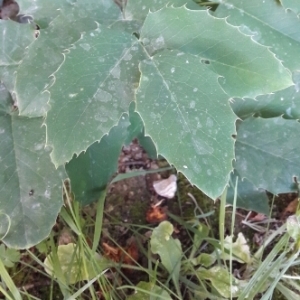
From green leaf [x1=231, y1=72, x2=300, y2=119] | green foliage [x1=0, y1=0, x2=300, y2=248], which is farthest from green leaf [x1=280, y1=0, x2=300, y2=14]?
green leaf [x1=231, y1=72, x2=300, y2=119]

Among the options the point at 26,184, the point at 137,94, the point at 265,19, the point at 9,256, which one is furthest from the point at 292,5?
the point at 9,256

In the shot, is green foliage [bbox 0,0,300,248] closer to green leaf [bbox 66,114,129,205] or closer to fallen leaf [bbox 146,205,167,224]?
green leaf [bbox 66,114,129,205]

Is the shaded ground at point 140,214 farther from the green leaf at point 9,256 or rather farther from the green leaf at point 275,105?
the green leaf at point 275,105

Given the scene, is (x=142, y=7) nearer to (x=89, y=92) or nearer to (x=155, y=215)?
(x=89, y=92)

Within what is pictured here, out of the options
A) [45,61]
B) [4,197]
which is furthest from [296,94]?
[4,197]

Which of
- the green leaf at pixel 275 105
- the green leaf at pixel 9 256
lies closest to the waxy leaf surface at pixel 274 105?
the green leaf at pixel 275 105
